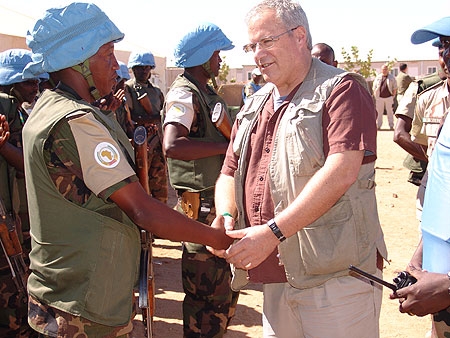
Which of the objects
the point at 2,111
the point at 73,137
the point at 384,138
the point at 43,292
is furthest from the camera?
the point at 384,138

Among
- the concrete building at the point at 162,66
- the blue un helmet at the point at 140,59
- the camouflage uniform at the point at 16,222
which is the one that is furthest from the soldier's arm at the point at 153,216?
the blue un helmet at the point at 140,59

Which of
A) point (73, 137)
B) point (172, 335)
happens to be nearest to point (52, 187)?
point (73, 137)

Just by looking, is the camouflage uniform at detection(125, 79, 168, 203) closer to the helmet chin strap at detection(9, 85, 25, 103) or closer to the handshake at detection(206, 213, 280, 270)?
the helmet chin strap at detection(9, 85, 25, 103)

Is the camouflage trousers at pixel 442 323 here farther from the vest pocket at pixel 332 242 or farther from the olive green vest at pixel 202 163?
the olive green vest at pixel 202 163

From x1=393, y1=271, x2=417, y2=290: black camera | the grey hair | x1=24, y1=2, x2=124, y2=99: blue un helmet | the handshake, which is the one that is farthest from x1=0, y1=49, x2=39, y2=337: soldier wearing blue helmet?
x1=393, y1=271, x2=417, y2=290: black camera

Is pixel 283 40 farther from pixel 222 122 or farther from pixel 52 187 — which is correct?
pixel 222 122

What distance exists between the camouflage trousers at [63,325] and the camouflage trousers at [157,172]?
5.17 m

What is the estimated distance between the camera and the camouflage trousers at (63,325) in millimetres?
2311

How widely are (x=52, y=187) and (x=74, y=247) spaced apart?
0.27 meters

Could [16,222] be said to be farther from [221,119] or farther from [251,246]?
[251,246]

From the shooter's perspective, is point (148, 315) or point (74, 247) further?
point (148, 315)

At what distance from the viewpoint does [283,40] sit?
257 cm

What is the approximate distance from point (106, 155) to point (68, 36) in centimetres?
57

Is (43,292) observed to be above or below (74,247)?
below
